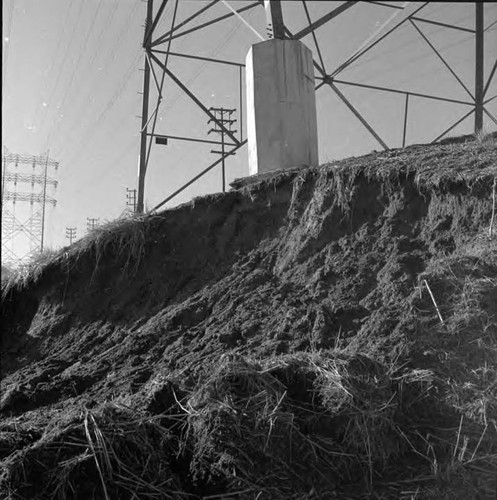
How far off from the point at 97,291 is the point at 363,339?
325 centimetres

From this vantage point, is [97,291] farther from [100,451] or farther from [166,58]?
[166,58]

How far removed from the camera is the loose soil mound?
2.74 metres

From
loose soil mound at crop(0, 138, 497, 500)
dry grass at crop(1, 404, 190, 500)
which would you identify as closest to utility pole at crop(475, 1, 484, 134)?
loose soil mound at crop(0, 138, 497, 500)

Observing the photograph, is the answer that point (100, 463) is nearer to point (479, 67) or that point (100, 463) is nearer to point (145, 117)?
point (145, 117)

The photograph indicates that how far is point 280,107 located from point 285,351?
4.24 meters

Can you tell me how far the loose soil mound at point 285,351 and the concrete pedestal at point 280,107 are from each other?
4.73 ft

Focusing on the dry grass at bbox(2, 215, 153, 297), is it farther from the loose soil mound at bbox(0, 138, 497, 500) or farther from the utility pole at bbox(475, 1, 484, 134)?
the utility pole at bbox(475, 1, 484, 134)

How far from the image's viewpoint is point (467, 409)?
287 cm

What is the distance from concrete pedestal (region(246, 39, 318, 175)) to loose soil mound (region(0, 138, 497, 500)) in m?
1.44

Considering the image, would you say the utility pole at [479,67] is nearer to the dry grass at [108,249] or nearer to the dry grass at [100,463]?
the dry grass at [108,249]

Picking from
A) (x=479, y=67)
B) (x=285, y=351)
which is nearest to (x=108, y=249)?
(x=285, y=351)

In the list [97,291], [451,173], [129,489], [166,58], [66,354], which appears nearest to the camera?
[129,489]

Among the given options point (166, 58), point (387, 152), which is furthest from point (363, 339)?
point (166, 58)

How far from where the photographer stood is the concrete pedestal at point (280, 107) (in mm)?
7082
